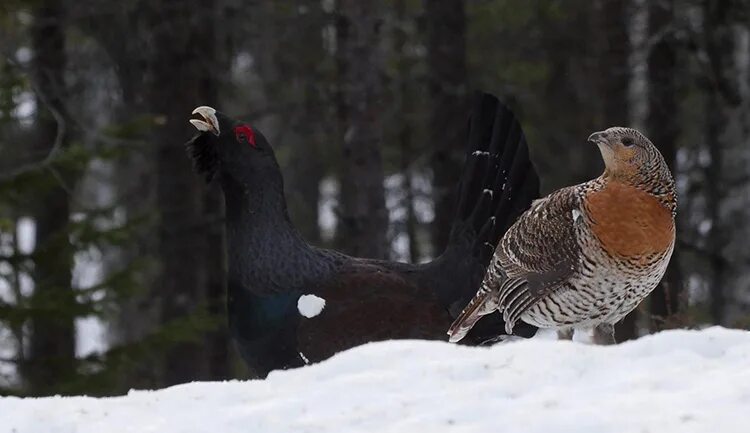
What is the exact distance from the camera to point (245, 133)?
757cm

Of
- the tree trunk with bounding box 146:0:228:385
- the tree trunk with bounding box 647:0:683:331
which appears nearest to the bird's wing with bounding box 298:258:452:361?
the tree trunk with bounding box 647:0:683:331

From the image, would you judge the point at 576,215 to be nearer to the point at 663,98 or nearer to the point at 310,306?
the point at 310,306

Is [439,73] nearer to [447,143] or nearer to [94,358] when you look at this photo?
[447,143]

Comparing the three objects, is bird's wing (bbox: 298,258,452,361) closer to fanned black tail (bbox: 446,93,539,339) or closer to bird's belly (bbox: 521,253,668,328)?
fanned black tail (bbox: 446,93,539,339)

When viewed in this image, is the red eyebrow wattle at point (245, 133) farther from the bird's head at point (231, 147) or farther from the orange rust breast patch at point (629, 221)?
the orange rust breast patch at point (629, 221)

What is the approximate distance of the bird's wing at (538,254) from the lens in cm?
641

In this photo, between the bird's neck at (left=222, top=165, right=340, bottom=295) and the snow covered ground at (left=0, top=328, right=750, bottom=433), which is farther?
the bird's neck at (left=222, top=165, right=340, bottom=295)

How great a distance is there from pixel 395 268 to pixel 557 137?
39.9ft

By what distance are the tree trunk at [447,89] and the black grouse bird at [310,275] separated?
6562 millimetres

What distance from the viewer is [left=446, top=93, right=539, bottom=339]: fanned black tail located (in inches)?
321

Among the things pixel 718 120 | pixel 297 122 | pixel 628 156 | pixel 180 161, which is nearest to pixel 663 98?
pixel 718 120

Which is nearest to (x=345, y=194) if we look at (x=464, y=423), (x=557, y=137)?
(x=464, y=423)

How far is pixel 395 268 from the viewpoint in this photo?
7.74m

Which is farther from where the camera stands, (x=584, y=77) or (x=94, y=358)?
(x=584, y=77)
